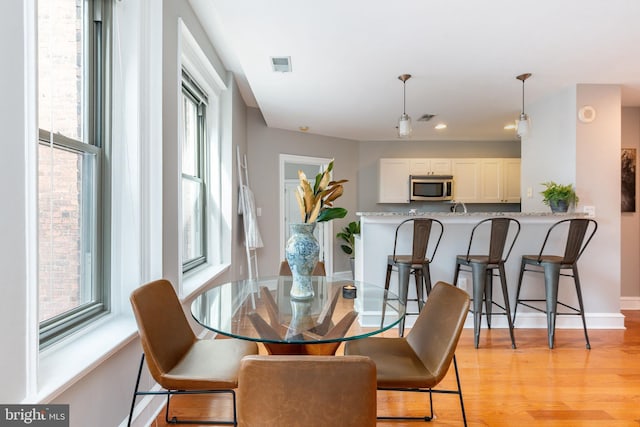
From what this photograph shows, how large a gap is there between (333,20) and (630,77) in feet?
9.78

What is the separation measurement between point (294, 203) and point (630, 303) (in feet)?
16.3

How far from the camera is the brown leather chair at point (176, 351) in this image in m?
1.41

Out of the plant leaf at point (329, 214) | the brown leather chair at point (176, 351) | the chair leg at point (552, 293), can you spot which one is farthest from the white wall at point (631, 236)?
the brown leather chair at point (176, 351)

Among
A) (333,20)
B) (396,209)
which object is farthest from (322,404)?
(396,209)

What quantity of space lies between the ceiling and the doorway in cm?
122

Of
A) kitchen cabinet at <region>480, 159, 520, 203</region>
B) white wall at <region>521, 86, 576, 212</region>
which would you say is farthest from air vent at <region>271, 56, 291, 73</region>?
kitchen cabinet at <region>480, 159, 520, 203</region>

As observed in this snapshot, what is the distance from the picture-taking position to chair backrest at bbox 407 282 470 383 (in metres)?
1.44

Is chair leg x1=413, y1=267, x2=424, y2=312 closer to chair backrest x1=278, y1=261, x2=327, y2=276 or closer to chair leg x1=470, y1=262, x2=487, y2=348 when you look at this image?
chair leg x1=470, y1=262, x2=487, y2=348

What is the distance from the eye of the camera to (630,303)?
409 centimetres

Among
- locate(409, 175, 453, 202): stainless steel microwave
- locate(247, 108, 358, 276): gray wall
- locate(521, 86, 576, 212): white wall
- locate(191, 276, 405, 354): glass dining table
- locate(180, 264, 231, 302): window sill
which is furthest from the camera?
locate(409, 175, 453, 202): stainless steel microwave

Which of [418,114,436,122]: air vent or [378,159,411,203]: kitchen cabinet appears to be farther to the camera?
[378,159,411,203]: kitchen cabinet

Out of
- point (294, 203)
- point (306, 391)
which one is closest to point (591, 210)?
point (306, 391)

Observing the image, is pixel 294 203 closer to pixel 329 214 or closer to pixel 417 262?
pixel 417 262

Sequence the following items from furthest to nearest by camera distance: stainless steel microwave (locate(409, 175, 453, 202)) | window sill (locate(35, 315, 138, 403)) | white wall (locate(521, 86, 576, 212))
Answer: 1. stainless steel microwave (locate(409, 175, 453, 202))
2. white wall (locate(521, 86, 576, 212))
3. window sill (locate(35, 315, 138, 403))
